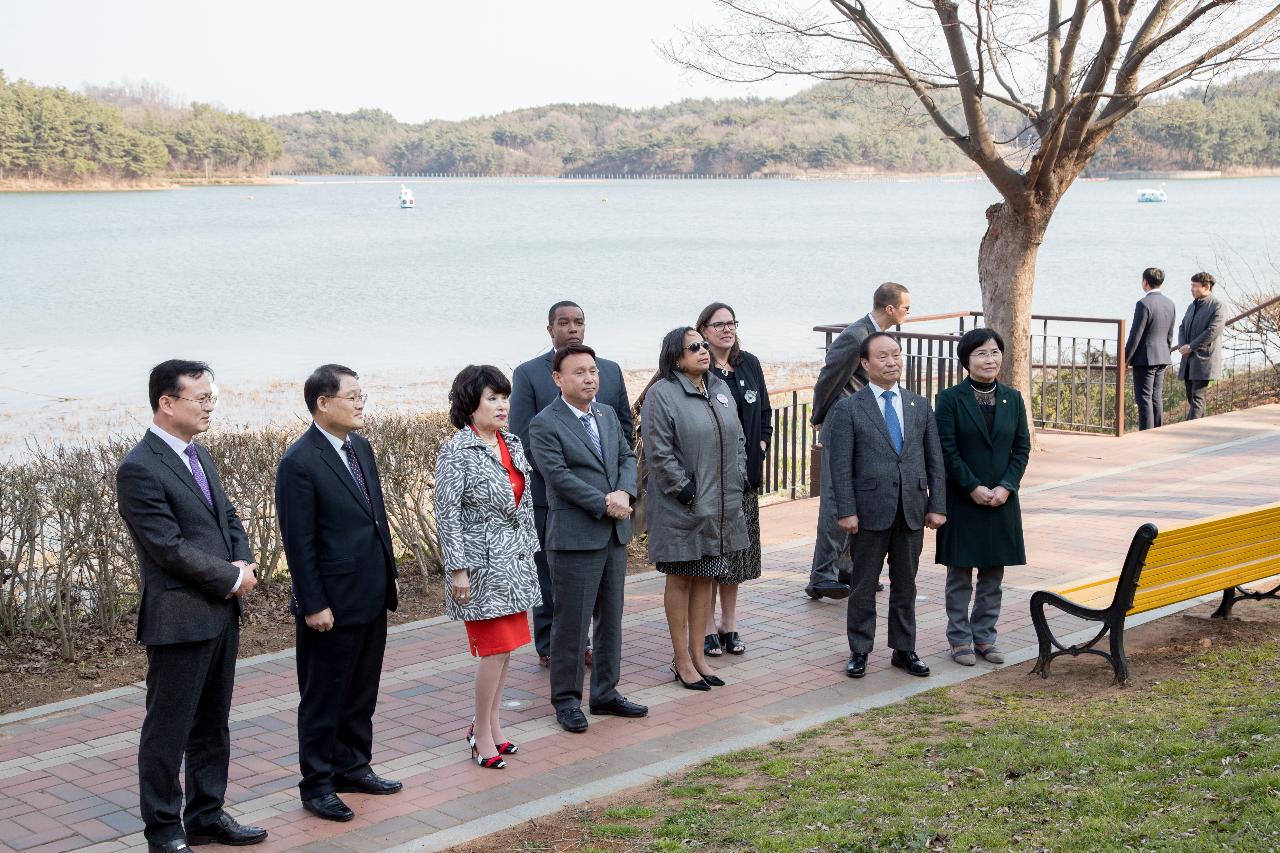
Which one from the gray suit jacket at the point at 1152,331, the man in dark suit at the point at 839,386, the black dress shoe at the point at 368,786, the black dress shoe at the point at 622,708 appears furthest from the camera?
the gray suit jacket at the point at 1152,331

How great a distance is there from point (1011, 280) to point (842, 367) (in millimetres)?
6374

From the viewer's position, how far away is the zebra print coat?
18.1ft

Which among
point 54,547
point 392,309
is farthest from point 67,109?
point 54,547

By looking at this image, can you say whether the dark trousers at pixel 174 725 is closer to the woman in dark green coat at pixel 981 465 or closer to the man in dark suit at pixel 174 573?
the man in dark suit at pixel 174 573

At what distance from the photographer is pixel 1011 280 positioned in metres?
13.7

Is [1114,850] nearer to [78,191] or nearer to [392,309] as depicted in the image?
[392,309]

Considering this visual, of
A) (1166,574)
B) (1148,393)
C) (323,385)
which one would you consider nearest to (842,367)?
(1166,574)

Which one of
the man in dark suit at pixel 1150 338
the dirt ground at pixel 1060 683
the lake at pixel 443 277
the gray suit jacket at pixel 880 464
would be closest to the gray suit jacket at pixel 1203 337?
the man in dark suit at pixel 1150 338

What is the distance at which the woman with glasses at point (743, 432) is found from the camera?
7.14 metres

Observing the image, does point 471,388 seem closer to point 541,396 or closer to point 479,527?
point 479,527

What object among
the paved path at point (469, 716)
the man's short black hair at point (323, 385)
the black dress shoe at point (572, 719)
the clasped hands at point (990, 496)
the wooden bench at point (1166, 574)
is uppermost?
the man's short black hair at point (323, 385)

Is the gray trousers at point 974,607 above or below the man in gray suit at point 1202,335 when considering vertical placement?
below

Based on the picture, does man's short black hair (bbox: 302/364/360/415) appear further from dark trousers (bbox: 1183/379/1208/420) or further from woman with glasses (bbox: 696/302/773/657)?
dark trousers (bbox: 1183/379/1208/420)

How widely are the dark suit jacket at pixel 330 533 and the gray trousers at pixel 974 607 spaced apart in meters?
3.26
